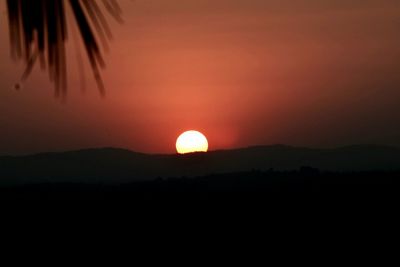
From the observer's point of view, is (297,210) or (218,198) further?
(218,198)

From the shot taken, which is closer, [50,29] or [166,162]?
[50,29]

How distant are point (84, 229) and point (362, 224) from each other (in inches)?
129

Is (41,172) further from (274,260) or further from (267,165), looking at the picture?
(274,260)

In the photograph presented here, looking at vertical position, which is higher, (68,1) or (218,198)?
(68,1)

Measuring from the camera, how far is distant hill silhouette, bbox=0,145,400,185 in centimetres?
4001

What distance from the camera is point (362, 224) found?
9.88 m

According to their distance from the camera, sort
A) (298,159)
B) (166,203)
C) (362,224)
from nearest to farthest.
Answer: (362,224), (166,203), (298,159)

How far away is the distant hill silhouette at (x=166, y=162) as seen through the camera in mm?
40013

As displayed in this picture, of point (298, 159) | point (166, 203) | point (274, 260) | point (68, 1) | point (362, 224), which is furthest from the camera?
point (298, 159)

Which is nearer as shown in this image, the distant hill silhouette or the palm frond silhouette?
the palm frond silhouette

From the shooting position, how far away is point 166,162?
42.6m

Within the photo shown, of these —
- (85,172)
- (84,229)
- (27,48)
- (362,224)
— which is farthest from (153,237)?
(85,172)

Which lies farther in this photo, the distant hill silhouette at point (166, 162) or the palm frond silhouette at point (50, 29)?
the distant hill silhouette at point (166, 162)

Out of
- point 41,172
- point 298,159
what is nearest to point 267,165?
point 298,159
